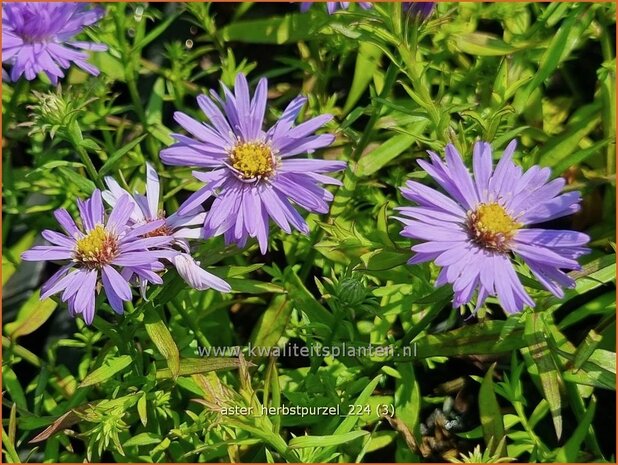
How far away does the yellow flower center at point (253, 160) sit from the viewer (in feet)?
3.38

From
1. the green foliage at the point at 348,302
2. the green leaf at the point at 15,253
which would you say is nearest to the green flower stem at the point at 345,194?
the green foliage at the point at 348,302

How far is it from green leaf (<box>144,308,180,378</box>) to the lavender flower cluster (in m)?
0.05

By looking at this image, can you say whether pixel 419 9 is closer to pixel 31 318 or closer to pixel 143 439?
pixel 143 439

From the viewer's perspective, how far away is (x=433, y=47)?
59.5 inches

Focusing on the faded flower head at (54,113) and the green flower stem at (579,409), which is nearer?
the faded flower head at (54,113)

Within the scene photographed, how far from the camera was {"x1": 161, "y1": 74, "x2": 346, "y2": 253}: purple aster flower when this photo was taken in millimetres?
995

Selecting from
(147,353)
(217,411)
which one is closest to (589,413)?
(217,411)

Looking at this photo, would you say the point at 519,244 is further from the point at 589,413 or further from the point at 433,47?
the point at 433,47

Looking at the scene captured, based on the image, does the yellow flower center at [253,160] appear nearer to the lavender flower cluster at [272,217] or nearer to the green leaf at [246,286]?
the lavender flower cluster at [272,217]

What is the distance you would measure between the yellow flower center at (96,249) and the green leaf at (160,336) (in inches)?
3.6

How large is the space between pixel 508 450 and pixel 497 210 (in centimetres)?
46

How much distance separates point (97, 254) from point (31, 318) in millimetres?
476

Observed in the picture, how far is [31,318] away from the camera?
1.36 metres

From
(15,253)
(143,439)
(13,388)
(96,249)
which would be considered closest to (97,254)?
(96,249)
